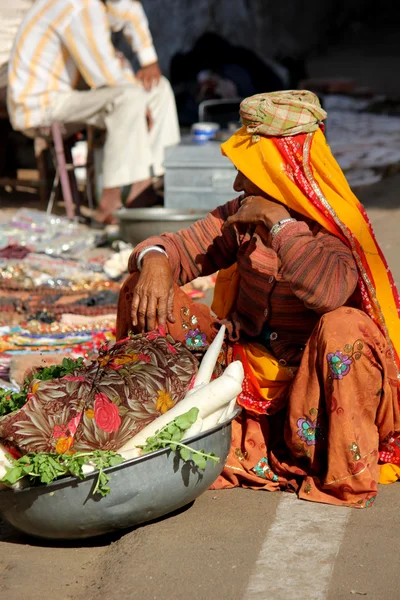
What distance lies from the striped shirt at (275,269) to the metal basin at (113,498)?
538 millimetres

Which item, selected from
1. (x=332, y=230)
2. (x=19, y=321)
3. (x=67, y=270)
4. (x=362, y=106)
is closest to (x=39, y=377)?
(x=332, y=230)

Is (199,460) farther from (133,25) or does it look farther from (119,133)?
(133,25)

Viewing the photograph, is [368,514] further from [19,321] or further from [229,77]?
[229,77]

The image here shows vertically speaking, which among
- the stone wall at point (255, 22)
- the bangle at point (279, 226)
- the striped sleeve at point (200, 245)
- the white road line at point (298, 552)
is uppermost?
the bangle at point (279, 226)

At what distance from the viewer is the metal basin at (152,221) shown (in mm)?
6348

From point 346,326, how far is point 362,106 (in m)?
12.2

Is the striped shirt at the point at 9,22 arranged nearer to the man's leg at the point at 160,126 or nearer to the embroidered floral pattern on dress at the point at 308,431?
the man's leg at the point at 160,126

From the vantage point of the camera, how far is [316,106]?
3.12m

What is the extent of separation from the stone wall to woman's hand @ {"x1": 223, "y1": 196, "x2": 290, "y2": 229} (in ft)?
31.6

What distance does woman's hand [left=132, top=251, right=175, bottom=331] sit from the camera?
3246 millimetres

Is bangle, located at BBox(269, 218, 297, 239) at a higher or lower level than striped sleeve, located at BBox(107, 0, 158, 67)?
higher

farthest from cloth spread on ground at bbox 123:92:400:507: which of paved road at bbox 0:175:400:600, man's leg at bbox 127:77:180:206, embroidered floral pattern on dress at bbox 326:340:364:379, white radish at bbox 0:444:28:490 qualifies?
man's leg at bbox 127:77:180:206

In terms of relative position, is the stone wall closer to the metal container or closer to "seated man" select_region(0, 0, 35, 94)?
"seated man" select_region(0, 0, 35, 94)

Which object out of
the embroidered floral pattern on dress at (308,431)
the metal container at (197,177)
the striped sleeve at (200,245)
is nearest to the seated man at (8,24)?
the metal container at (197,177)
